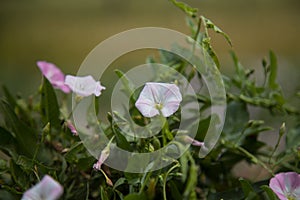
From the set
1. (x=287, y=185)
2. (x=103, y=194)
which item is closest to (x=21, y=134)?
(x=103, y=194)

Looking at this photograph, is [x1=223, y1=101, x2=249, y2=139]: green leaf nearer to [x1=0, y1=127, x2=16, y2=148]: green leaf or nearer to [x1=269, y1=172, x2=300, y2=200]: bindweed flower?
[x1=269, y1=172, x2=300, y2=200]: bindweed flower

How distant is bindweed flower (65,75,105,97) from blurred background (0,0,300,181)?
108cm

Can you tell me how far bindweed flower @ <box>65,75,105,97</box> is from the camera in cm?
43

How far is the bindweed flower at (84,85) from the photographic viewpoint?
430mm

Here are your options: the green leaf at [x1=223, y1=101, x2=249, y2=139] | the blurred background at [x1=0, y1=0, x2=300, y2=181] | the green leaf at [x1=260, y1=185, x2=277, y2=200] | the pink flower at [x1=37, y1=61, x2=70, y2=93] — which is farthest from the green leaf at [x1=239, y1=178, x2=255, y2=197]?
the blurred background at [x1=0, y1=0, x2=300, y2=181]

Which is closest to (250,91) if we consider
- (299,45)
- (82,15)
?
(299,45)

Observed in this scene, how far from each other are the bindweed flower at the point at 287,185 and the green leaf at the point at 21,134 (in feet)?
0.68

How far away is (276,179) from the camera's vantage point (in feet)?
1.28

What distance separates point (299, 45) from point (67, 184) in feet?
4.35

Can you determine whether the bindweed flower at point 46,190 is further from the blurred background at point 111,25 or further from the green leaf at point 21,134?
the blurred background at point 111,25

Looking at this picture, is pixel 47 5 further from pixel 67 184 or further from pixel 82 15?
pixel 67 184

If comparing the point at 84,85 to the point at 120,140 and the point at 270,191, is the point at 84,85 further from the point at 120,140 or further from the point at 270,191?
the point at 270,191

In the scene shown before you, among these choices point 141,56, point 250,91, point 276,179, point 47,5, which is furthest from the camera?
point 47,5

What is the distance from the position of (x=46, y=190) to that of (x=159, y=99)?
0.12 metres
